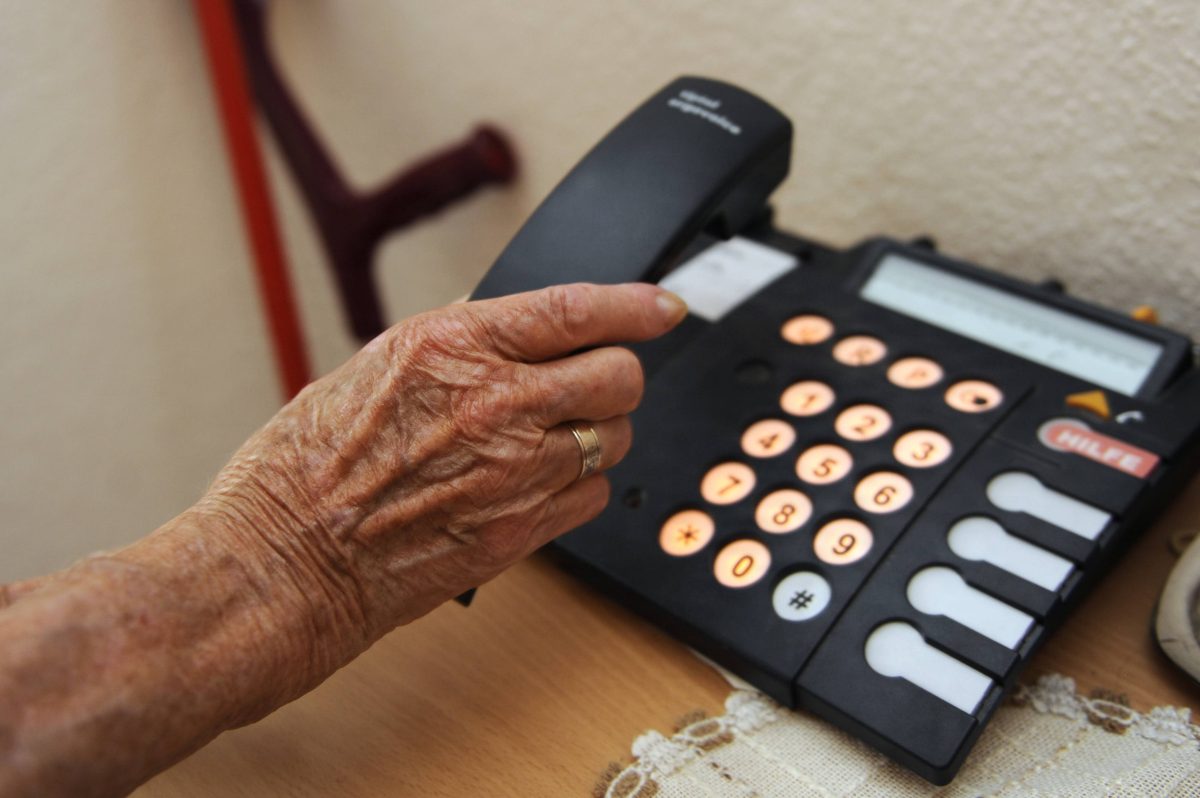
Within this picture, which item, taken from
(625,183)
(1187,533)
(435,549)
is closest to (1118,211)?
(1187,533)


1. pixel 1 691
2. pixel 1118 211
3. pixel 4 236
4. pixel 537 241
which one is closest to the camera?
pixel 1 691

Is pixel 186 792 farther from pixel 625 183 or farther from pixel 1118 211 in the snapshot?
pixel 1118 211

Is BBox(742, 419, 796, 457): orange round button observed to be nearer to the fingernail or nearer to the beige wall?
the fingernail

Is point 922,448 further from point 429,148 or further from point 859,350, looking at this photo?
point 429,148

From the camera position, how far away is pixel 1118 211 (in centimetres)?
58

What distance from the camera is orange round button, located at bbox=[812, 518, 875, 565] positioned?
1.43 ft

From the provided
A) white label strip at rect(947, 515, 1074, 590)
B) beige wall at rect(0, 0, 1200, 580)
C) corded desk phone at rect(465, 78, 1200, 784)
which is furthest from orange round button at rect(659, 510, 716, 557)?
beige wall at rect(0, 0, 1200, 580)

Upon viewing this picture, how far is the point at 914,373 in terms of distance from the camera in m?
0.51

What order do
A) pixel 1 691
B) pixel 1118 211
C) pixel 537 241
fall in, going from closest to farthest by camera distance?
pixel 1 691, pixel 537 241, pixel 1118 211

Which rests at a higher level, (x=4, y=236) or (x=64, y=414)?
(x=4, y=236)

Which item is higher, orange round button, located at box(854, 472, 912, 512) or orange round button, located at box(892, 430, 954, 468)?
orange round button, located at box(892, 430, 954, 468)

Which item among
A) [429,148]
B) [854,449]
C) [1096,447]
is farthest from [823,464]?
[429,148]

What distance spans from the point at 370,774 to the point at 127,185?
2.37 feet

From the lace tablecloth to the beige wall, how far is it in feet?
0.90
